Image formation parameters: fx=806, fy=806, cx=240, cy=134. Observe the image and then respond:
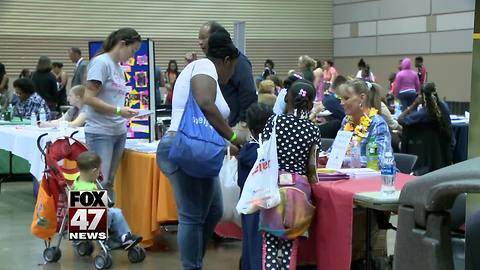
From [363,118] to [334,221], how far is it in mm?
1142

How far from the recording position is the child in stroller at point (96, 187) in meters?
5.72

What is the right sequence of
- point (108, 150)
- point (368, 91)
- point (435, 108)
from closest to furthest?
point (368, 91)
point (108, 150)
point (435, 108)

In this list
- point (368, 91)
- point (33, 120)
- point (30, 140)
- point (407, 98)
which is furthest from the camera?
point (407, 98)

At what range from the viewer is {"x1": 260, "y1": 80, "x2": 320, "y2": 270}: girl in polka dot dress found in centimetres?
456

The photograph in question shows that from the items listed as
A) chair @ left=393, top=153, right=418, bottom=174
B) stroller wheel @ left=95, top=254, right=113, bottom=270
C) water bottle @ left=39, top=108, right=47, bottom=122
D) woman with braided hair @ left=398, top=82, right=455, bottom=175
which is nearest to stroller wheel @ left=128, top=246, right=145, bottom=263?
stroller wheel @ left=95, top=254, right=113, bottom=270

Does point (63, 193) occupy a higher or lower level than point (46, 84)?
lower

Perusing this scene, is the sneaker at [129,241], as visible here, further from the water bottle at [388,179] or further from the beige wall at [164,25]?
the beige wall at [164,25]

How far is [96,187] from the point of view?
585 centimetres

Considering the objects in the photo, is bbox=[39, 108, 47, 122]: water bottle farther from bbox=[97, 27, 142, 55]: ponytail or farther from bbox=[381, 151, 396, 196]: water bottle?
bbox=[381, 151, 396, 196]: water bottle

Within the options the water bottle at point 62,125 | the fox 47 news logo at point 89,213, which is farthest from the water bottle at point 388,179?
the water bottle at point 62,125

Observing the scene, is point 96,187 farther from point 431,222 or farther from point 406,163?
point 431,222

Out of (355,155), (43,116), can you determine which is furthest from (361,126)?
(43,116)

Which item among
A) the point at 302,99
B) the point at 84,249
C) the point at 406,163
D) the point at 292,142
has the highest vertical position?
the point at 302,99

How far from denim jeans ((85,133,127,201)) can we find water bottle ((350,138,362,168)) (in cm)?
187
